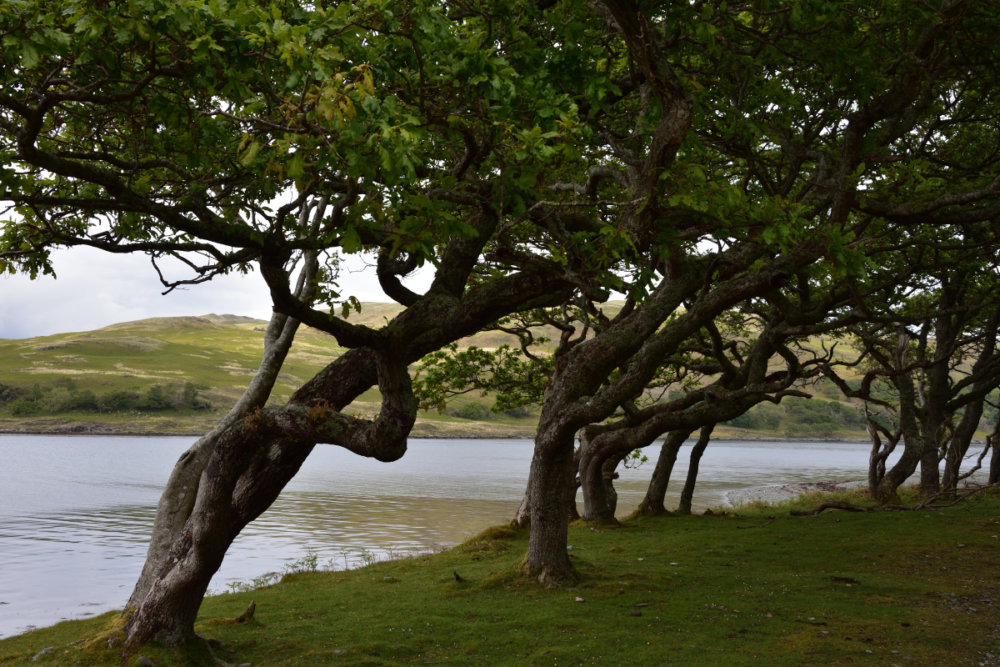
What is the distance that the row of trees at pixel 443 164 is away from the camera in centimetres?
580

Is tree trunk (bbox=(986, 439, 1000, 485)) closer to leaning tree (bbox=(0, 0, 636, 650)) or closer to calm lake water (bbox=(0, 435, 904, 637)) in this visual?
calm lake water (bbox=(0, 435, 904, 637))

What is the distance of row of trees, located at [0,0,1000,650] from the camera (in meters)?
5.80

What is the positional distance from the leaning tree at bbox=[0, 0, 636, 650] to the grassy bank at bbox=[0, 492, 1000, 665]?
2123 millimetres

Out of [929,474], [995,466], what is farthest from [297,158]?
[995,466]

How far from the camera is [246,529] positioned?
30.6 metres

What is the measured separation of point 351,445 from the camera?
7.73m

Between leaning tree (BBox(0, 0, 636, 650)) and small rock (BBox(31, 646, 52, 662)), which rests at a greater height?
leaning tree (BBox(0, 0, 636, 650))

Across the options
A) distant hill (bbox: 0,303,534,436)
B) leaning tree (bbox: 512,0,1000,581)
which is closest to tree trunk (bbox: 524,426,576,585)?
leaning tree (bbox: 512,0,1000,581)

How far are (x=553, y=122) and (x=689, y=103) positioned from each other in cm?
247

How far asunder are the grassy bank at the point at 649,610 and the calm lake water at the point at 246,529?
24.5 feet

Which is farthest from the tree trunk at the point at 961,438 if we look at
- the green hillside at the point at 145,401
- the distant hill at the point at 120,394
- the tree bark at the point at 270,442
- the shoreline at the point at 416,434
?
the distant hill at the point at 120,394

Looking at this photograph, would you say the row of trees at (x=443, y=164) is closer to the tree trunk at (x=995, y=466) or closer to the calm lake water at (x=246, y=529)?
the calm lake water at (x=246, y=529)

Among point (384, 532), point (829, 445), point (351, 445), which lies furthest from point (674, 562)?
point (829, 445)

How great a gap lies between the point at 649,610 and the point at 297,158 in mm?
8092
